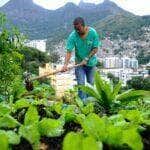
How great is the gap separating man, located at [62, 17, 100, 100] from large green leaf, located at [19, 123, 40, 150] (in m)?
7.11

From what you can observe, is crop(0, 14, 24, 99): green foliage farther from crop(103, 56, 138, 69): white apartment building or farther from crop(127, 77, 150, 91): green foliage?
crop(103, 56, 138, 69): white apartment building

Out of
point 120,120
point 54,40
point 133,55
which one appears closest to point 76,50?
point 120,120

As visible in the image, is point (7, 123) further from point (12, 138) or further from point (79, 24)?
point (79, 24)

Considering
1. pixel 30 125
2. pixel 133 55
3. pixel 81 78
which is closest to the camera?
pixel 30 125

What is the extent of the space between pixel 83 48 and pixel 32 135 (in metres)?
7.66

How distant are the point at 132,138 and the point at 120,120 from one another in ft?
1.65

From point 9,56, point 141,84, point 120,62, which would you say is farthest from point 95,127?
point 120,62

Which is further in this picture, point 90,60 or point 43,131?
point 90,60

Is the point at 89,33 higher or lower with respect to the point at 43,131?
higher

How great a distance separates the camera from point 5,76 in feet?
28.3

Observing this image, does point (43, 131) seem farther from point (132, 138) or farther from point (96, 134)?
point (132, 138)

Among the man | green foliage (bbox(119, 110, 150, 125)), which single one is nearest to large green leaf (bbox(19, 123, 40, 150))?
green foliage (bbox(119, 110, 150, 125))

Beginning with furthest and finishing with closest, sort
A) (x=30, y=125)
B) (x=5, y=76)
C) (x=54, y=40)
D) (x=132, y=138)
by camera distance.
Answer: (x=54, y=40)
(x=5, y=76)
(x=30, y=125)
(x=132, y=138)

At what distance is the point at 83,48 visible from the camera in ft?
31.9
